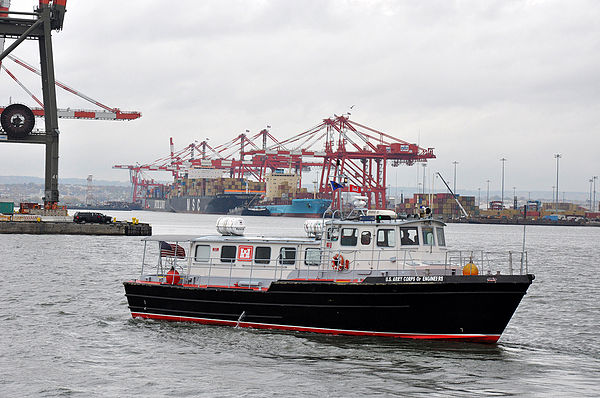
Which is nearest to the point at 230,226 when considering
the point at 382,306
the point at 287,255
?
the point at 287,255

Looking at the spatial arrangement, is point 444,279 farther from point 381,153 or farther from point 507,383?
point 381,153

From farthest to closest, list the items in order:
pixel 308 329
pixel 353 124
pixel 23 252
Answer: pixel 353 124 → pixel 23 252 → pixel 308 329

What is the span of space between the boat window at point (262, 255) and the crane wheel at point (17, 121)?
5104 cm

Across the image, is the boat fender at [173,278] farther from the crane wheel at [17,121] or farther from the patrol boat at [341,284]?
the crane wheel at [17,121]

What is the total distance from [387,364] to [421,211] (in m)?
4.57

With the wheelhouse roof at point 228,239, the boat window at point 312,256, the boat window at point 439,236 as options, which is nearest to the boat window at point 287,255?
the wheelhouse roof at point 228,239

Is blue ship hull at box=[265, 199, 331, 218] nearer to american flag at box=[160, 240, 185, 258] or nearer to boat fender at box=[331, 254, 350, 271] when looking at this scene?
american flag at box=[160, 240, 185, 258]

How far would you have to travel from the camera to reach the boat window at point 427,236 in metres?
19.4

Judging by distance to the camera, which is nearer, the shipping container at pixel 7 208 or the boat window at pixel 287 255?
the boat window at pixel 287 255

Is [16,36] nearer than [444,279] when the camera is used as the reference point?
No

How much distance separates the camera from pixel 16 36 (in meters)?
66.6

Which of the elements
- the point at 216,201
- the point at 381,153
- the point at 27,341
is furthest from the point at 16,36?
the point at 216,201

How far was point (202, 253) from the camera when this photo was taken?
70.0 feet

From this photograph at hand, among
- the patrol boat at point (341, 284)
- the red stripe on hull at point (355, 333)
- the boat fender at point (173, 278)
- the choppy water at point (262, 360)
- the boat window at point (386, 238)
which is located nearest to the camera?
the choppy water at point (262, 360)
